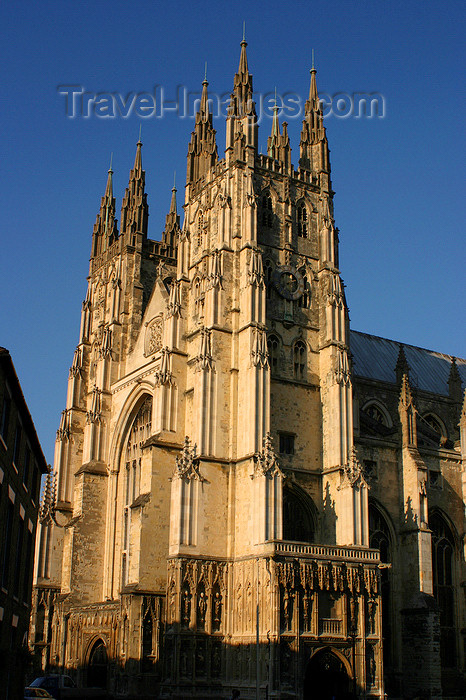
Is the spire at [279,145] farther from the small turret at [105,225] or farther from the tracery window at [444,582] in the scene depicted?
the tracery window at [444,582]

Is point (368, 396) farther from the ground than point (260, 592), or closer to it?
farther from the ground

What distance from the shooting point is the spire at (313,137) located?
5570 centimetres

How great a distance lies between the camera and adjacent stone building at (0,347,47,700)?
23875 millimetres

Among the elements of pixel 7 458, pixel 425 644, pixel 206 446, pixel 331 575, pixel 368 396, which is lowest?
pixel 425 644

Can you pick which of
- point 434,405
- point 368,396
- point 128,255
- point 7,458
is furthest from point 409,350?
point 7,458

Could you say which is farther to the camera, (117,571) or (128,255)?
(128,255)

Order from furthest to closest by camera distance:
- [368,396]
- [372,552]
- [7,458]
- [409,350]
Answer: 1. [409,350]
2. [368,396]
3. [372,552]
4. [7,458]

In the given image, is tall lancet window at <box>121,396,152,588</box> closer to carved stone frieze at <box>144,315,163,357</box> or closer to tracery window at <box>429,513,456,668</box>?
carved stone frieze at <box>144,315,163,357</box>

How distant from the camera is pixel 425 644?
45.2 metres

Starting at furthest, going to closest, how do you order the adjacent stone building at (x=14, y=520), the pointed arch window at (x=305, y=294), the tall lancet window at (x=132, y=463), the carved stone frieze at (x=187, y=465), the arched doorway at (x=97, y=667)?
the tall lancet window at (x=132, y=463) → the pointed arch window at (x=305, y=294) → the arched doorway at (x=97, y=667) → the carved stone frieze at (x=187, y=465) → the adjacent stone building at (x=14, y=520)

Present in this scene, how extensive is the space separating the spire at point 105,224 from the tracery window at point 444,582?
112 feet

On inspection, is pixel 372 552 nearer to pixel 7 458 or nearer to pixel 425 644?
pixel 425 644

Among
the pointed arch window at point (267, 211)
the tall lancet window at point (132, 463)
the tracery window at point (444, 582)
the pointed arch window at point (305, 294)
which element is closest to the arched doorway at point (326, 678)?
the tracery window at point (444, 582)

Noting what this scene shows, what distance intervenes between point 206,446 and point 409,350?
31987mm
